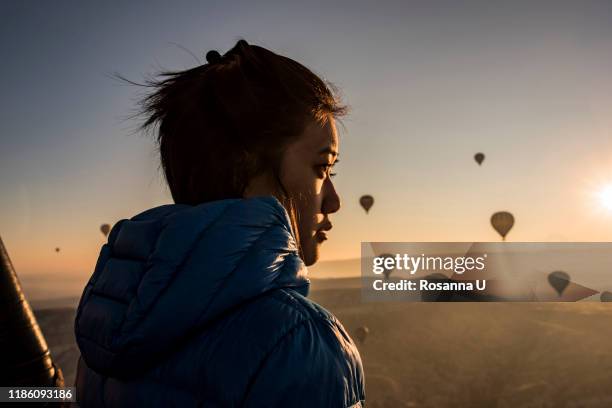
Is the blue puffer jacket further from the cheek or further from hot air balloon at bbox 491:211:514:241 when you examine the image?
hot air balloon at bbox 491:211:514:241

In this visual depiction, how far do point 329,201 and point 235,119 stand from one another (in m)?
0.58

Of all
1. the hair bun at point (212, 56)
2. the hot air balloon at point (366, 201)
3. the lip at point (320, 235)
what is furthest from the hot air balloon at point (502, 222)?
the hair bun at point (212, 56)

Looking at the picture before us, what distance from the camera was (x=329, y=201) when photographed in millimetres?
2314

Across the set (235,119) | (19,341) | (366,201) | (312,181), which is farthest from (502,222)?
(235,119)

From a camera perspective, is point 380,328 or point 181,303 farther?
point 380,328

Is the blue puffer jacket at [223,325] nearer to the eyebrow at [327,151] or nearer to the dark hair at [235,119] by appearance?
the dark hair at [235,119]

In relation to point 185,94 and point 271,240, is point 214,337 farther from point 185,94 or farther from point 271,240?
point 185,94

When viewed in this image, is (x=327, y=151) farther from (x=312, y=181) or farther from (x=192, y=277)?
(x=192, y=277)

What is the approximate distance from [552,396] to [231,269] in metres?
73.1

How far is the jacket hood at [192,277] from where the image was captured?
1521mm

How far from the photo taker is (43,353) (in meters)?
7.74

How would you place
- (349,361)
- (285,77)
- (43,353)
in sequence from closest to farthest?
(349,361) → (285,77) → (43,353)

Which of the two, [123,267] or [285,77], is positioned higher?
[285,77]

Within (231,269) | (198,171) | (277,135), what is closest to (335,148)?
(277,135)
